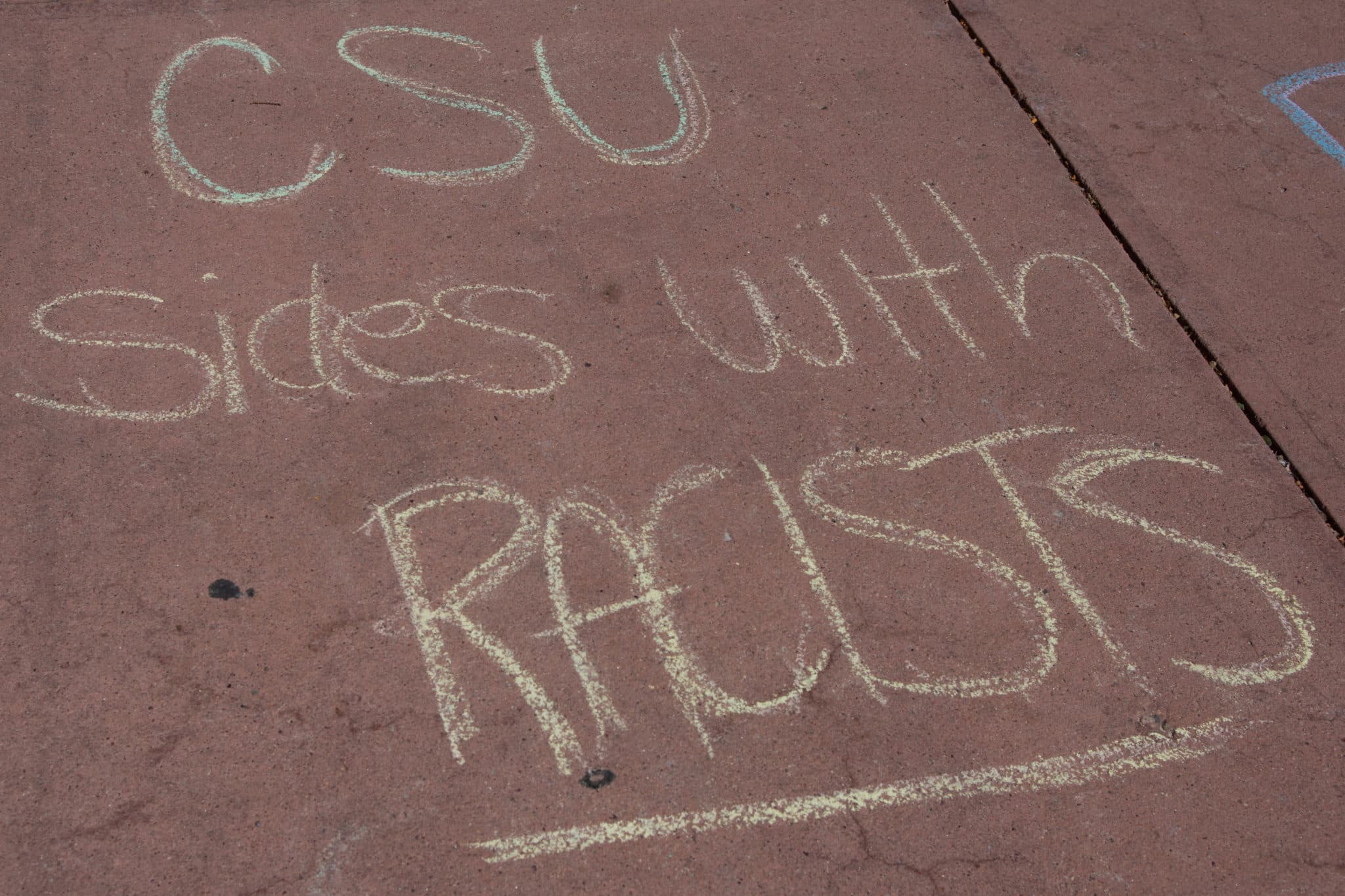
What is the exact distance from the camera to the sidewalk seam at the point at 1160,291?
378 centimetres

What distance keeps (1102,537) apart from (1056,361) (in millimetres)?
795

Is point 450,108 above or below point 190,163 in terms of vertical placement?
above

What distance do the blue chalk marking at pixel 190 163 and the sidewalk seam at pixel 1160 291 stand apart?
124 inches

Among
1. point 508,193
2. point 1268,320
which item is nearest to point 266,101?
point 508,193

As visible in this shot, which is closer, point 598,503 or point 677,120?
point 598,503

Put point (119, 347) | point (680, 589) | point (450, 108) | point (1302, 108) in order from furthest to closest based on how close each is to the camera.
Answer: point (1302, 108), point (450, 108), point (119, 347), point (680, 589)

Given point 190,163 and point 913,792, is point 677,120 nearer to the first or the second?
point 190,163

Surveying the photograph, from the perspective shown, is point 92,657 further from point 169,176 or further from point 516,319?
point 169,176

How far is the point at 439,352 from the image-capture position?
3750 mm

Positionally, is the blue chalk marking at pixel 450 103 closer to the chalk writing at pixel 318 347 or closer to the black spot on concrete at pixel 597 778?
the chalk writing at pixel 318 347

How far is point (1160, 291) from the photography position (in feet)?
14.3

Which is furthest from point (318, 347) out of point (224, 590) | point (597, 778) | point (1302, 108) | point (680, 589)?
point (1302, 108)

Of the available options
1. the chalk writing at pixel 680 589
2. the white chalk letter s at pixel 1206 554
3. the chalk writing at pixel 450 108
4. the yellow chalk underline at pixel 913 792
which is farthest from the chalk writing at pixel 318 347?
the white chalk letter s at pixel 1206 554

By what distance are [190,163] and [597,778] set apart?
300cm
